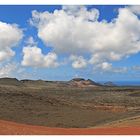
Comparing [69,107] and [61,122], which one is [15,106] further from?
[61,122]

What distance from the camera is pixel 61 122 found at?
38.8m

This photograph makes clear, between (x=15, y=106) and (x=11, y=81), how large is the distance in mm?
71661

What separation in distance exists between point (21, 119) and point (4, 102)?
32.3 ft

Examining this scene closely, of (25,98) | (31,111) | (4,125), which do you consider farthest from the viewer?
(25,98)

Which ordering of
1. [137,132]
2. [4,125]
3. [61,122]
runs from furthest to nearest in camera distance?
[61,122]
[4,125]
[137,132]

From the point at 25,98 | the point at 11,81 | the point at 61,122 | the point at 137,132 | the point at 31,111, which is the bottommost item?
the point at 137,132

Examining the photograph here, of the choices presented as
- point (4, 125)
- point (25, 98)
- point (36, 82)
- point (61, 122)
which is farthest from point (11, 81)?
point (4, 125)

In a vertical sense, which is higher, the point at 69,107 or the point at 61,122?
the point at 69,107

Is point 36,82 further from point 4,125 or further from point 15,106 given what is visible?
point 4,125

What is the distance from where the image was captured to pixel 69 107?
52.1m

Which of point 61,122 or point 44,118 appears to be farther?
point 44,118
